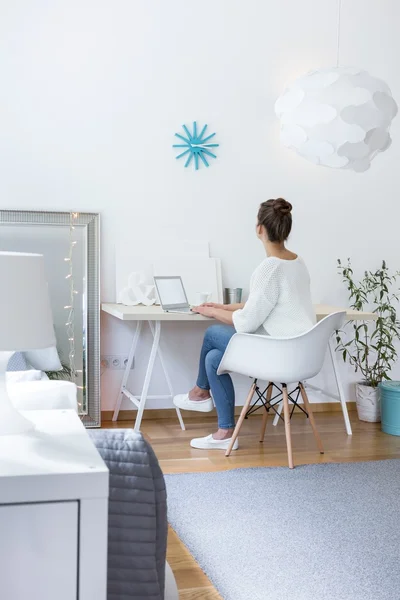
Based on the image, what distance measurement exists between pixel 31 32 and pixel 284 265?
2017 millimetres

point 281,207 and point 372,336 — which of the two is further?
point 372,336

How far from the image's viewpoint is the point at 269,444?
4184 mm

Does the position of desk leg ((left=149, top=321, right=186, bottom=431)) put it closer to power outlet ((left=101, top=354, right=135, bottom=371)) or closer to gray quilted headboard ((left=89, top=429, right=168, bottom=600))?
power outlet ((left=101, top=354, right=135, bottom=371))

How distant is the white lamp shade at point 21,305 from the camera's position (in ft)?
5.06

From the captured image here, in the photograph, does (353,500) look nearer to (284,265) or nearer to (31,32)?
(284,265)

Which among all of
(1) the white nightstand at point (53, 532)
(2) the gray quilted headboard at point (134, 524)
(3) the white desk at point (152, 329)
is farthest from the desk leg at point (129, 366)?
(1) the white nightstand at point (53, 532)

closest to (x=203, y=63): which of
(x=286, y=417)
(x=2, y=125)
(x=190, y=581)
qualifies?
(x=2, y=125)

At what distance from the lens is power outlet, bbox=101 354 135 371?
469 cm

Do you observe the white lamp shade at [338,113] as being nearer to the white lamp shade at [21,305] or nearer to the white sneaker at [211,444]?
the white sneaker at [211,444]

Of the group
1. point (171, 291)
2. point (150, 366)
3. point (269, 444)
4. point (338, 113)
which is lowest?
point (269, 444)

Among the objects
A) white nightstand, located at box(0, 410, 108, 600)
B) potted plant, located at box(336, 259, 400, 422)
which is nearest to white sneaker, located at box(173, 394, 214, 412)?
potted plant, located at box(336, 259, 400, 422)

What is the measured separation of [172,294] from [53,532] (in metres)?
3.01

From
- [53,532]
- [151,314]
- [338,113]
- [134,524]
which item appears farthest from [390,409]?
[53,532]

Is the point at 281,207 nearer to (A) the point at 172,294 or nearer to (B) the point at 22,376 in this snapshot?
(A) the point at 172,294
